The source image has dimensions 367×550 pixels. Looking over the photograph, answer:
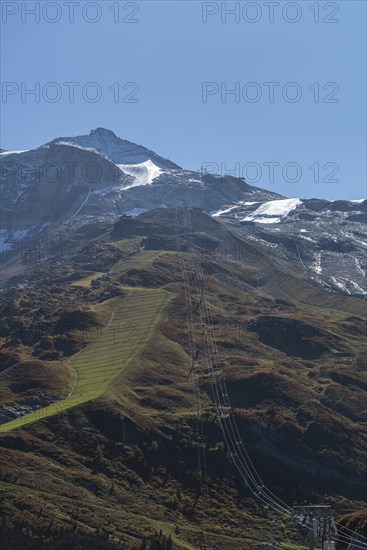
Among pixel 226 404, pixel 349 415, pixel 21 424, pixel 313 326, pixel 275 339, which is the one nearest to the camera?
pixel 21 424

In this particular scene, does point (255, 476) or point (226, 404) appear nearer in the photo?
point (255, 476)

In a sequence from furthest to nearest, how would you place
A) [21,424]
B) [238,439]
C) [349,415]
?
[349,415] < [238,439] < [21,424]

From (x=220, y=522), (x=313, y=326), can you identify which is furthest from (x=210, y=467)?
(x=313, y=326)

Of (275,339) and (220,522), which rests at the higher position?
(275,339)

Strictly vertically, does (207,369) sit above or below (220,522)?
above

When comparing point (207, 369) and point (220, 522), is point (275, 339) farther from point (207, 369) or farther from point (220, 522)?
point (220, 522)

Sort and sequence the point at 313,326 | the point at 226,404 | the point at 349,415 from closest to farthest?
the point at 226,404 < the point at 349,415 < the point at 313,326

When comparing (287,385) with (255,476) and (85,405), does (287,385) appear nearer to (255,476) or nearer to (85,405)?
(255,476)

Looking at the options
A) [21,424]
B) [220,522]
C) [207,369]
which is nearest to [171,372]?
[207,369]

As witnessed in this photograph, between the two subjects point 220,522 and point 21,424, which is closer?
point 220,522
